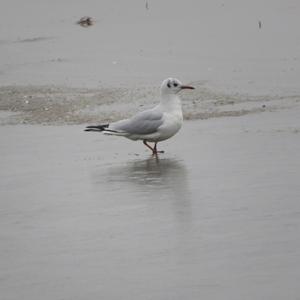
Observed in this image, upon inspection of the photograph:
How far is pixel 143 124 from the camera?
36.3ft

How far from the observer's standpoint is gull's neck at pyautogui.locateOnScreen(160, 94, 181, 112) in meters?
11.2

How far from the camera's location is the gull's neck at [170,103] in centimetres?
1122

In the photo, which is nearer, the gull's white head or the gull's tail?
the gull's tail

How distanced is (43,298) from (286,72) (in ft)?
31.0

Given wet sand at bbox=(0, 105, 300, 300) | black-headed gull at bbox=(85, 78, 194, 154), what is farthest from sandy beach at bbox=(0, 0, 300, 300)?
black-headed gull at bbox=(85, 78, 194, 154)

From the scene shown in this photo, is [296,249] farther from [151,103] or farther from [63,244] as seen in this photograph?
[151,103]

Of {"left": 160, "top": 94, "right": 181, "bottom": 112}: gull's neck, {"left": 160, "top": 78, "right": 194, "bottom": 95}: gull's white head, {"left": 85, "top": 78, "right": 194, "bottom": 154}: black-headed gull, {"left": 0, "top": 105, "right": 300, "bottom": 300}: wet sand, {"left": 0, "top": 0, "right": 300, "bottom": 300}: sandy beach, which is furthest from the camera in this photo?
{"left": 160, "top": 78, "right": 194, "bottom": 95}: gull's white head

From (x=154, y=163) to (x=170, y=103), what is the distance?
1.16m

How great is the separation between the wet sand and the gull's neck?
1.30ft

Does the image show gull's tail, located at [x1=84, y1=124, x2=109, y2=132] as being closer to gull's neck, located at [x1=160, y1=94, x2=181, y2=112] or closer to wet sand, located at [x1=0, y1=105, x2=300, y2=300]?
wet sand, located at [x1=0, y1=105, x2=300, y2=300]

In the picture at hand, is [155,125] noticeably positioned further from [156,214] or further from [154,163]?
[156,214]

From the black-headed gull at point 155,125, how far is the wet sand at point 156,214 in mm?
191

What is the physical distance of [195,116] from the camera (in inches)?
500

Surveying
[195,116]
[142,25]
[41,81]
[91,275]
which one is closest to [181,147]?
[195,116]
